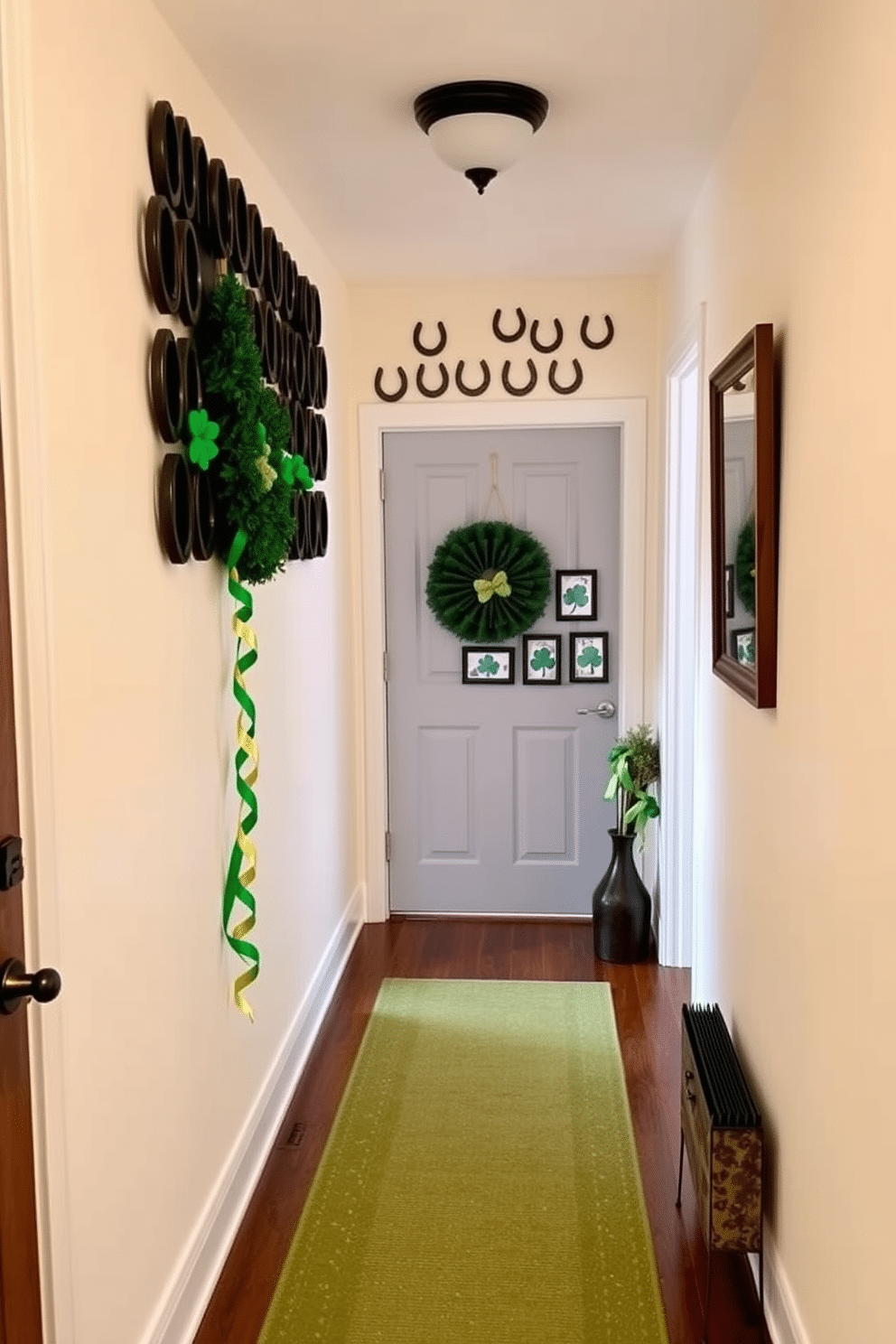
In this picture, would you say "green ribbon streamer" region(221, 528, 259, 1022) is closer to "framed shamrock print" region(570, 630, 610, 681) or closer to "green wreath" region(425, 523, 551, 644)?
"green wreath" region(425, 523, 551, 644)

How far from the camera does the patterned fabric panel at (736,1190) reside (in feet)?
7.06

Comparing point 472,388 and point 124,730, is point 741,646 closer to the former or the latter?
point 124,730

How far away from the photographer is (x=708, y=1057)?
8.03 feet

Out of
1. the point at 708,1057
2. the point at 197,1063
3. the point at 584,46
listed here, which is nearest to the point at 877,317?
the point at 584,46

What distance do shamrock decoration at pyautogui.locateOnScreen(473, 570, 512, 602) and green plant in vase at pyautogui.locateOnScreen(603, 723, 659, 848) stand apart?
27.9 inches

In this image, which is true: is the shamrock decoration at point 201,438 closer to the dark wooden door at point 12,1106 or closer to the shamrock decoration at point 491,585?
the dark wooden door at point 12,1106

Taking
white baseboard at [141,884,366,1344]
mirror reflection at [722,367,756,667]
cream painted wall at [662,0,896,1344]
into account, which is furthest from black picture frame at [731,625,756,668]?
white baseboard at [141,884,366,1344]

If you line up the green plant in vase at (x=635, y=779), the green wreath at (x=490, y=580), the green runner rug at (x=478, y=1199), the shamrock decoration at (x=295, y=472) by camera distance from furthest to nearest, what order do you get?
the green wreath at (x=490, y=580)
the green plant in vase at (x=635, y=779)
the shamrock decoration at (x=295, y=472)
the green runner rug at (x=478, y=1199)

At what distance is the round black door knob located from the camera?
143cm

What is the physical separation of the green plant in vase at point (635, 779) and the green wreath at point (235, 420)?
6.64 ft

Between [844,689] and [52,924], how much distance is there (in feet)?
3.76

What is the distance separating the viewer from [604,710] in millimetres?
4387

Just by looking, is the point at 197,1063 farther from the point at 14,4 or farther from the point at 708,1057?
the point at 14,4

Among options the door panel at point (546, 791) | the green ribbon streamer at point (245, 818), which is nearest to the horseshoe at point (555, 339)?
the door panel at point (546, 791)
